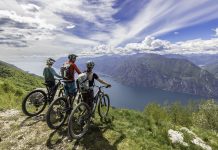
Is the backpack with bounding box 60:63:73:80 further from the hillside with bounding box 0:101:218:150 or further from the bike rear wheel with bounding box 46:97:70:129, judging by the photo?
the hillside with bounding box 0:101:218:150

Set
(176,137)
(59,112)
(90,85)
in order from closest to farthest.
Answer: (59,112) < (90,85) < (176,137)

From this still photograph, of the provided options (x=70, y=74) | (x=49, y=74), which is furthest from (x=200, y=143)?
(x=49, y=74)

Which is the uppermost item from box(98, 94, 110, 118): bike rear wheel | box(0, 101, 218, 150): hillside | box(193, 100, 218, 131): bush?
box(98, 94, 110, 118): bike rear wheel

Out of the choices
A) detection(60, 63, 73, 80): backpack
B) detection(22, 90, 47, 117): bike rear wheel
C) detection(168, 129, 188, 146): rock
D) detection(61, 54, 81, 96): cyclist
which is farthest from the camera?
detection(22, 90, 47, 117): bike rear wheel

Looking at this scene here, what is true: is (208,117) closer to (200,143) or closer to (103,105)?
(200,143)

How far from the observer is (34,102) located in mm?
13180

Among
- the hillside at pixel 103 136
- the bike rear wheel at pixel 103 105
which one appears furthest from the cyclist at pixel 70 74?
the hillside at pixel 103 136

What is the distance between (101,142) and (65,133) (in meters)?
1.93

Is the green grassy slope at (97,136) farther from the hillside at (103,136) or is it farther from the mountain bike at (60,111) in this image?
the mountain bike at (60,111)

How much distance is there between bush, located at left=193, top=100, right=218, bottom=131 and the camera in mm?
62156

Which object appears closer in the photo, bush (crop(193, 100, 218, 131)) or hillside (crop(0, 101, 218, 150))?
hillside (crop(0, 101, 218, 150))

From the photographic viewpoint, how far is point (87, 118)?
1105cm

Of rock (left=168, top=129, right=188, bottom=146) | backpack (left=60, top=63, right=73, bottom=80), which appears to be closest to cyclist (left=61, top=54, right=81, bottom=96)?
backpack (left=60, top=63, right=73, bottom=80)

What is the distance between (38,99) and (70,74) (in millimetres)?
2706
